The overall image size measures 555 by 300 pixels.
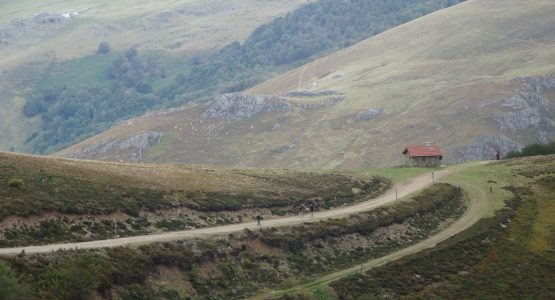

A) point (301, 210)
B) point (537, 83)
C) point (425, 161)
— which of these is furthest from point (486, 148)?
point (301, 210)

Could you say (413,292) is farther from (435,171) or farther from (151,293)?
(435,171)

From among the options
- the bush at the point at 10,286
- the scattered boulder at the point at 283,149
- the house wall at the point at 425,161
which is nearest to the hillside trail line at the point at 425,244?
the bush at the point at 10,286

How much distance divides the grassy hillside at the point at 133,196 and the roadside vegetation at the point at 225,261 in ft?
20.9

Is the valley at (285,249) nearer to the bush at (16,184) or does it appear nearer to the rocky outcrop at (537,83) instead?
the bush at (16,184)

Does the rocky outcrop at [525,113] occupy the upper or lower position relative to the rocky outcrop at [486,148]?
upper

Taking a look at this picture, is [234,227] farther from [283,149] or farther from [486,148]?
[283,149]

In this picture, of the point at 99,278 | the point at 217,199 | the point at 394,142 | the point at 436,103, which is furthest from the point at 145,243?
the point at 436,103

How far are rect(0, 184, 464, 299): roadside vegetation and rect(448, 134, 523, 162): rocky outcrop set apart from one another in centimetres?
8216

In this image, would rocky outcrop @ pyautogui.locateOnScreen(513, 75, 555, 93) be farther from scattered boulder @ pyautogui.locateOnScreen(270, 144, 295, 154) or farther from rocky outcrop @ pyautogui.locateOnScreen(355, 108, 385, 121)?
scattered boulder @ pyautogui.locateOnScreen(270, 144, 295, 154)

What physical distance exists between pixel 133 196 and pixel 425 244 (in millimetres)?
31265

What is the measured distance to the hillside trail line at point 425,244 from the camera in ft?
181

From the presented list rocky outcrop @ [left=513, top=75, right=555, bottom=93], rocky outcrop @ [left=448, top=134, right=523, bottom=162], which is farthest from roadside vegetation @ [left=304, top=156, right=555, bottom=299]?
rocky outcrop @ [left=513, top=75, right=555, bottom=93]

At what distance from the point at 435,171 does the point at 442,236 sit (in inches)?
1525

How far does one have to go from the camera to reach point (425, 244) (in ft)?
232
